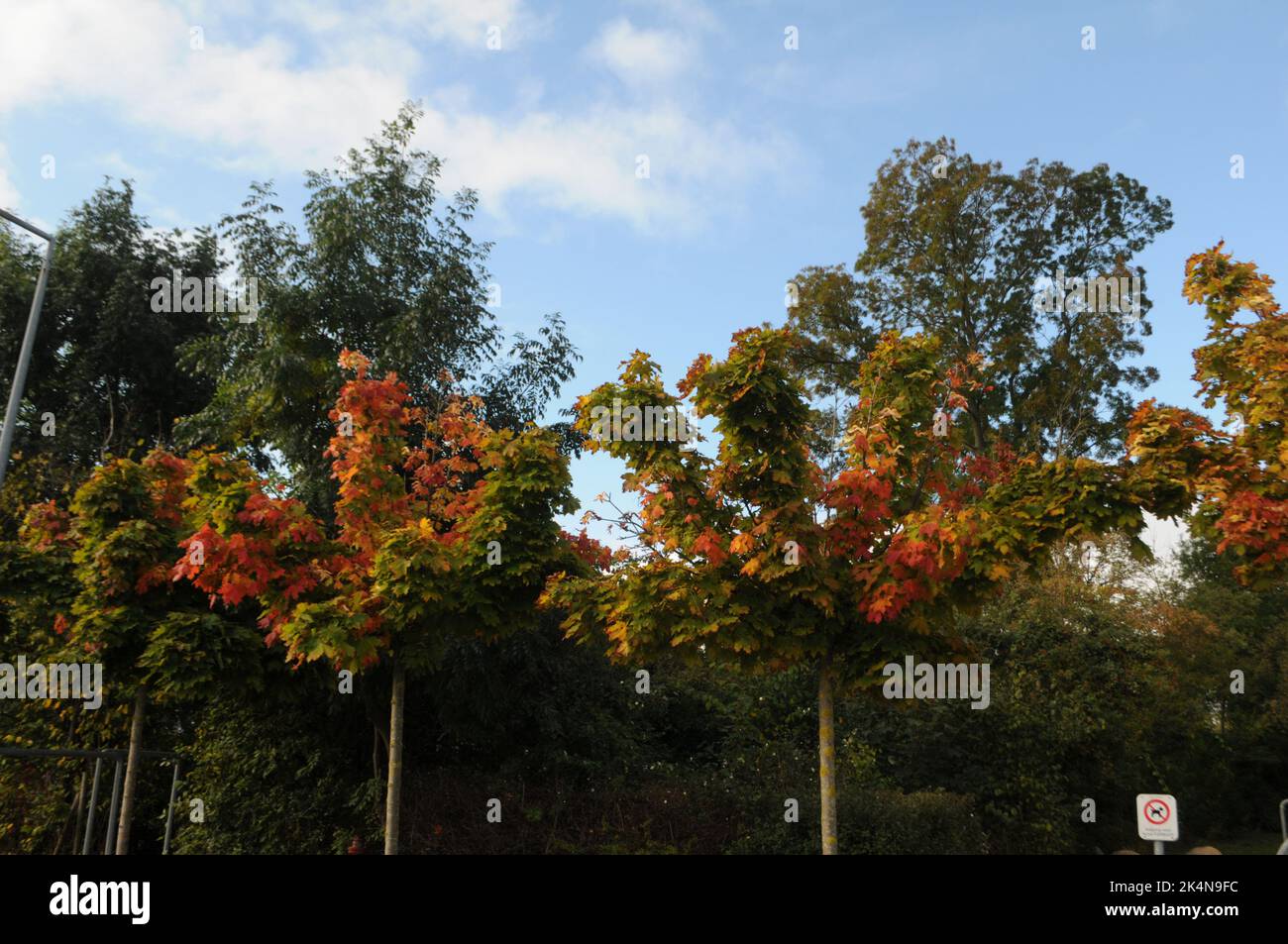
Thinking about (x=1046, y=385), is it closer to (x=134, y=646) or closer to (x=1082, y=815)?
(x=1082, y=815)

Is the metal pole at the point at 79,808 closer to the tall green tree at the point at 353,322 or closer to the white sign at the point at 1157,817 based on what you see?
the tall green tree at the point at 353,322

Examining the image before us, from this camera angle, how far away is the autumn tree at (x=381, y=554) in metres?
7.71

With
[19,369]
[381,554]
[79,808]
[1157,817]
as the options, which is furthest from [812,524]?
[79,808]

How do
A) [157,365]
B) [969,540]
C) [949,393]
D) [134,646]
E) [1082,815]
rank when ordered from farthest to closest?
1. [157,365]
2. [1082,815]
3. [134,646]
4. [949,393]
5. [969,540]

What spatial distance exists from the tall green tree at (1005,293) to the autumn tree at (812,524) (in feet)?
54.9

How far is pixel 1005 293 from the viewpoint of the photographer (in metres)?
25.5

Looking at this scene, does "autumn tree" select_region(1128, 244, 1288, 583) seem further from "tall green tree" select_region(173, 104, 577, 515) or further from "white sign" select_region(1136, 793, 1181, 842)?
"tall green tree" select_region(173, 104, 577, 515)

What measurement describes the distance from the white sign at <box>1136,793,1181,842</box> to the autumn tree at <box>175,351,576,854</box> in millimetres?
5016

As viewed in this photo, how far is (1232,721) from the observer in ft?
76.4

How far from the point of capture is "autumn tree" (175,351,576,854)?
7.71 m

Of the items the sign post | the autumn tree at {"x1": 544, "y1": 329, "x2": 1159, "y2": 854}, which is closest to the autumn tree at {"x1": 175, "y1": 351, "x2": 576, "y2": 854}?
the autumn tree at {"x1": 544, "y1": 329, "x2": 1159, "y2": 854}

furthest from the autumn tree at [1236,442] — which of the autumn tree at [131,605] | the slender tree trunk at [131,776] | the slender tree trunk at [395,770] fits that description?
the slender tree trunk at [131,776]

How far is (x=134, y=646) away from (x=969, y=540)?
8245mm
